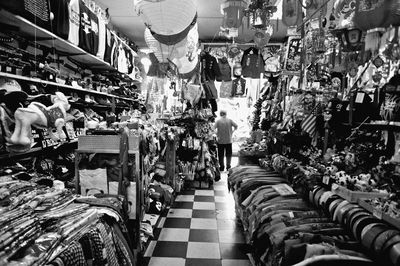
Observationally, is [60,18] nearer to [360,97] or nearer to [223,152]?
[360,97]

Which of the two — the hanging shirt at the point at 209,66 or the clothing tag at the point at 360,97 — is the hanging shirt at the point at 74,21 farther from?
the clothing tag at the point at 360,97

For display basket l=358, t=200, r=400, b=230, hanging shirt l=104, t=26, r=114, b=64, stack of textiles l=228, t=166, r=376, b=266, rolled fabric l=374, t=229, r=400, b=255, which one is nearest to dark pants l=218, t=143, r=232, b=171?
hanging shirt l=104, t=26, r=114, b=64

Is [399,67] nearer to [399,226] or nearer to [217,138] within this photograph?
[399,226]

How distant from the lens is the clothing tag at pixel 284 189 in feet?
8.05

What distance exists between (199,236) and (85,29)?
311cm

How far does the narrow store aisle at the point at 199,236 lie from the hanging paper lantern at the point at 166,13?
6.02ft

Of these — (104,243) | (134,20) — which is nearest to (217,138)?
(134,20)

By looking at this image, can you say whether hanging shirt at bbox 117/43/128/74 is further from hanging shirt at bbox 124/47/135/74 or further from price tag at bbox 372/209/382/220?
price tag at bbox 372/209/382/220

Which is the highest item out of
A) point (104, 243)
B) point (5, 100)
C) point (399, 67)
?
point (399, 67)

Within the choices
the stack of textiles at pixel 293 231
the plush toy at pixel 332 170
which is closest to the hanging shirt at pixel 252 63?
the stack of textiles at pixel 293 231

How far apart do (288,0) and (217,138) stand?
5.13m

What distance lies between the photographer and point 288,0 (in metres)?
2.39

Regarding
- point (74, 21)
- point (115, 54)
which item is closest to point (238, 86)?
point (115, 54)

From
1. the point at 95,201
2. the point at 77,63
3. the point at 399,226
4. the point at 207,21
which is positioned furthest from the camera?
the point at 207,21
